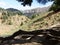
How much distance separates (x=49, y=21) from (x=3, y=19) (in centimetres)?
4708

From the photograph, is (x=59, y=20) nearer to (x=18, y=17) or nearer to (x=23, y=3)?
(x=23, y=3)

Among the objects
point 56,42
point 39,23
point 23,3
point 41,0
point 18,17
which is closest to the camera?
point 56,42

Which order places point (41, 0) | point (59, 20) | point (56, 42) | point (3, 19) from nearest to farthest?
1. point (56, 42)
2. point (41, 0)
3. point (59, 20)
4. point (3, 19)

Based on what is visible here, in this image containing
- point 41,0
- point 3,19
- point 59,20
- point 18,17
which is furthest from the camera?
point 18,17

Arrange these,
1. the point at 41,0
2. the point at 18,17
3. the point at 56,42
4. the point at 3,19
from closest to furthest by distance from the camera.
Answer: the point at 56,42 < the point at 41,0 < the point at 3,19 < the point at 18,17

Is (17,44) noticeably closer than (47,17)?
Yes

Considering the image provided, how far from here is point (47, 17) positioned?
78.3 ft

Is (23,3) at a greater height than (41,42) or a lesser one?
greater

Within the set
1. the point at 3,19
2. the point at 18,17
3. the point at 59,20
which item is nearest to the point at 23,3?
the point at 59,20

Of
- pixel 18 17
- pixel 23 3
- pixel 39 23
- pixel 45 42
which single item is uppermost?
pixel 23 3

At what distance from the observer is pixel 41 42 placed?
33.4ft

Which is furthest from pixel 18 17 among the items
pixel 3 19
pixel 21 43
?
pixel 21 43

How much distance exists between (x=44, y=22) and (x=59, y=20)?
5.84 ft

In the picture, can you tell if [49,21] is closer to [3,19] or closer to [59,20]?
[59,20]
